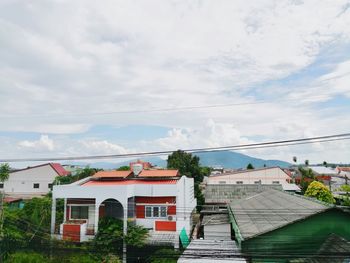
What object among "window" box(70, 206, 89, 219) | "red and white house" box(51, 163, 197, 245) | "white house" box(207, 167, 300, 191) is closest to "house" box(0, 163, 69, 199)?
"white house" box(207, 167, 300, 191)

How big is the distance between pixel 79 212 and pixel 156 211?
5287 mm

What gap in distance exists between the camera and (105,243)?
18172 mm

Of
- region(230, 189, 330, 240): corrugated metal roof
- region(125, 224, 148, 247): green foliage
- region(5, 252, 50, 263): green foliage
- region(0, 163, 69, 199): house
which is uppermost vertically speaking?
region(0, 163, 69, 199): house

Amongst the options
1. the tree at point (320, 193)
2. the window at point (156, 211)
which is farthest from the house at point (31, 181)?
the tree at point (320, 193)

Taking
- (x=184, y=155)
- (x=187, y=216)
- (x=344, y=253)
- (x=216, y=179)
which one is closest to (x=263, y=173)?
(x=216, y=179)

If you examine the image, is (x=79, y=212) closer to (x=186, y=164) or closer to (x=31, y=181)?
(x=186, y=164)

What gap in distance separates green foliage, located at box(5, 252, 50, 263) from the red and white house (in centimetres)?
198

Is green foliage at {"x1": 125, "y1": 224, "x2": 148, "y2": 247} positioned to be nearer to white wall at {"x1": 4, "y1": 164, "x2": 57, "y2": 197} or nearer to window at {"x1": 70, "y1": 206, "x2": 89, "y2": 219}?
window at {"x1": 70, "y1": 206, "x2": 89, "y2": 219}

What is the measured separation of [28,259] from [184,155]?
25260mm

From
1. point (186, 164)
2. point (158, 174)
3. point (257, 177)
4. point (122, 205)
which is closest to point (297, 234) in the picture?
point (122, 205)

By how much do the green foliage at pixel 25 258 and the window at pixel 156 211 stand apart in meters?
6.75

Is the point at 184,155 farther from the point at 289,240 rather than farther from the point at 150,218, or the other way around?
the point at 289,240

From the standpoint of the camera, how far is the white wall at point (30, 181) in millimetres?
43531

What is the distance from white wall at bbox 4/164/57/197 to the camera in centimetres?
4353
